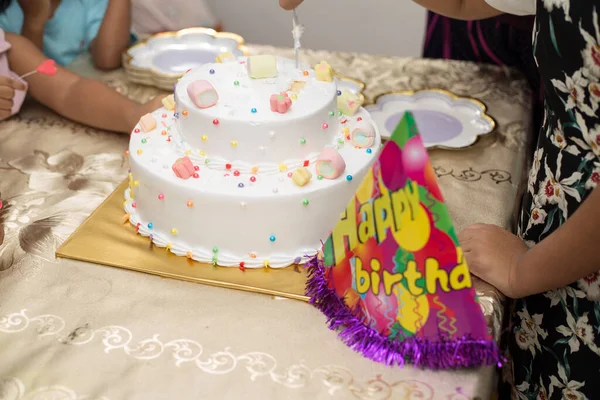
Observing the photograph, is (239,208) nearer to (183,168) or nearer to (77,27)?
(183,168)

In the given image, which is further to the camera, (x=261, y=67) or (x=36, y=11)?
(x=36, y=11)

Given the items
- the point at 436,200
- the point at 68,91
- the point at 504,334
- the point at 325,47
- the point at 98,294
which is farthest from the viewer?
the point at 325,47

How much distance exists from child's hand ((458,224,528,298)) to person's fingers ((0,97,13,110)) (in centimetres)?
102

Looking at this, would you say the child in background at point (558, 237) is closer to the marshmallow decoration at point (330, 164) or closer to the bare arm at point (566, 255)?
the bare arm at point (566, 255)

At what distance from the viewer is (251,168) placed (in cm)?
95

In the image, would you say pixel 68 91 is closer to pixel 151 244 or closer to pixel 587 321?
pixel 151 244

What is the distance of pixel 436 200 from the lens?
2.25 feet

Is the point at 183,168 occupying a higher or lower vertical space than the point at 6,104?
higher

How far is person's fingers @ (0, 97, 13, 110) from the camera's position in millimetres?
1379

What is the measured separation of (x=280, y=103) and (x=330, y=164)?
12 centimetres

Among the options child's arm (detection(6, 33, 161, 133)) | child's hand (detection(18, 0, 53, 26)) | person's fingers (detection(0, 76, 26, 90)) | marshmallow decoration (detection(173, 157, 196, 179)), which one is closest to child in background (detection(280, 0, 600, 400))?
marshmallow decoration (detection(173, 157, 196, 179))

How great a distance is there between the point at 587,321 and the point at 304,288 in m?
0.39

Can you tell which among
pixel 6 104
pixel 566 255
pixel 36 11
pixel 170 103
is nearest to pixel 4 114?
pixel 6 104

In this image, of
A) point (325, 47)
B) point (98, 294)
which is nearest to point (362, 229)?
point (98, 294)
